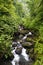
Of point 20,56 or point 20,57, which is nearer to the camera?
point 20,57

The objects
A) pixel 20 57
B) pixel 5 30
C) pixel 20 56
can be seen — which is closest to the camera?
pixel 20 57

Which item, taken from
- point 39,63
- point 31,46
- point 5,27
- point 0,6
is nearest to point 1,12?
point 0,6

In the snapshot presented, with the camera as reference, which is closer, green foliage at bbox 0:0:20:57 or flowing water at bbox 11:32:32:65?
green foliage at bbox 0:0:20:57

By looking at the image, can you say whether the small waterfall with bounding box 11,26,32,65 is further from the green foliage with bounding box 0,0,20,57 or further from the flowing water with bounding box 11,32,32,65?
the green foliage with bounding box 0,0,20,57

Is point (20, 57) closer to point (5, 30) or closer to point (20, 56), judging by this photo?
point (20, 56)

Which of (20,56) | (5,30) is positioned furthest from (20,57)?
(5,30)

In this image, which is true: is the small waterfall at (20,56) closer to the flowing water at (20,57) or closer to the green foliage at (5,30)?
the flowing water at (20,57)

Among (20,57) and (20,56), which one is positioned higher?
(20,57)

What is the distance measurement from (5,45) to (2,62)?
1420mm

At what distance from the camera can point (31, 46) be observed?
1484 centimetres

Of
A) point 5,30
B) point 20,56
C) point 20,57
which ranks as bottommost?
point 20,56

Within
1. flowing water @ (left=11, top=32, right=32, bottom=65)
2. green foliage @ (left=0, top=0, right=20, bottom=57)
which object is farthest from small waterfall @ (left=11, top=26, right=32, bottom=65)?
green foliage @ (left=0, top=0, right=20, bottom=57)

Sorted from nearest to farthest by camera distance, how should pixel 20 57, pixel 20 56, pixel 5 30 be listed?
pixel 20 57, pixel 20 56, pixel 5 30

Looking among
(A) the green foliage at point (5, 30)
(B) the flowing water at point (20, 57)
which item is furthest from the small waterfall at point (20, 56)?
(A) the green foliage at point (5, 30)
